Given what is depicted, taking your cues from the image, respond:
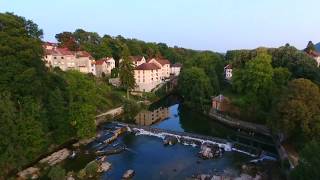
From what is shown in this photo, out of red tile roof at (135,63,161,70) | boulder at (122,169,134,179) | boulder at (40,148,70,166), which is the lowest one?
boulder at (122,169,134,179)

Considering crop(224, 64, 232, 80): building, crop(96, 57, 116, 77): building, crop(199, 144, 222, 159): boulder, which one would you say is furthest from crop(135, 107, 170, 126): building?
crop(224, 64, 232, 80): building

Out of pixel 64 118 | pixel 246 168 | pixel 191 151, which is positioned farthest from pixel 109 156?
pixel 246 168

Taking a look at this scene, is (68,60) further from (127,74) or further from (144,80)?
(144,80)

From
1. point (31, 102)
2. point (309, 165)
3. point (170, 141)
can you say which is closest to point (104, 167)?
point (31, 102)

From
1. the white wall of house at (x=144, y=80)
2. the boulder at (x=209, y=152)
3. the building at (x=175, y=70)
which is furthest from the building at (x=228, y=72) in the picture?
the boulder at (x=209, y=152)

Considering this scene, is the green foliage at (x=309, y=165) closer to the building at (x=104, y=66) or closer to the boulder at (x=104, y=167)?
the boulder at (x=104, y=167)

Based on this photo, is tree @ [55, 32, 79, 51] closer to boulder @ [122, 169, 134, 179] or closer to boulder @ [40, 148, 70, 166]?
boulder @ [40, 148, 70, 166]
